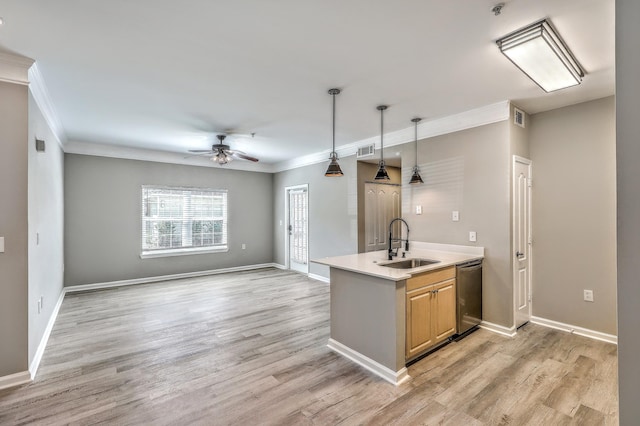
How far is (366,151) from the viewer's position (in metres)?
5.30

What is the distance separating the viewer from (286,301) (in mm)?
4863

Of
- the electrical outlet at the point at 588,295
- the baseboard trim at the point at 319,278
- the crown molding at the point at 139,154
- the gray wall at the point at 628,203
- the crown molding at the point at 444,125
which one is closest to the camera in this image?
the gray wall at the point at 628,203

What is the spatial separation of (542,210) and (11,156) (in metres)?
5.49

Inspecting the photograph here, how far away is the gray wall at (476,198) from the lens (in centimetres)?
352

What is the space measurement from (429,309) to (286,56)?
2634 millimetres

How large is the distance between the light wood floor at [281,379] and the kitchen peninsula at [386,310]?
0.15m

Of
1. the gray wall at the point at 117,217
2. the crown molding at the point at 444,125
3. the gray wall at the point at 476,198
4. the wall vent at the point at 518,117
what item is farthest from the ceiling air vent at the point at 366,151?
the gray wall at the point at 117,217

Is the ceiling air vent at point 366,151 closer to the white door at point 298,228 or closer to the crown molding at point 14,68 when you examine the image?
the white door at point 298,228

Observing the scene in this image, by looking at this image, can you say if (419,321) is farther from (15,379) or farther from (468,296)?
(15,379)

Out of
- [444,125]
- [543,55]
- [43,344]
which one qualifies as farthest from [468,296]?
[43,344]

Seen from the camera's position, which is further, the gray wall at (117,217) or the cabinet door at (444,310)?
the gray wall at (117,217)

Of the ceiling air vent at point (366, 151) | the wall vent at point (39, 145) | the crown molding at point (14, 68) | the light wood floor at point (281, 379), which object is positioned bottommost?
the light wood floor at point (281, 379)

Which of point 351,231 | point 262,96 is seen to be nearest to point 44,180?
point 262,96

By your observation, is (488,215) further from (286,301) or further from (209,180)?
(209,180)
